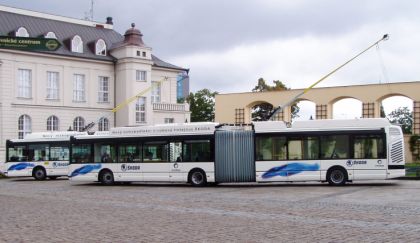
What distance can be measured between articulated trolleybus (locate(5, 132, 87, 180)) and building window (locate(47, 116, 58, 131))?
1603 cm

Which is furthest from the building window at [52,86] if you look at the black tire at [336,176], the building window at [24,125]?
the black tire at [336,176]

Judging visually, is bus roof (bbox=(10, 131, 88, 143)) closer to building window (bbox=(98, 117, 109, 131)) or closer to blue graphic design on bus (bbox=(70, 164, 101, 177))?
blue graphic design on bus (bbox=(70, 164, 101, 177))

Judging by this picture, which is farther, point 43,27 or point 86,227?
point 43,27

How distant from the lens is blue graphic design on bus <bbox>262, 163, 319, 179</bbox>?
25.4 m

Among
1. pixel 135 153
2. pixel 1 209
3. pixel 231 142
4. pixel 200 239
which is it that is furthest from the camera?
pixel 135 153

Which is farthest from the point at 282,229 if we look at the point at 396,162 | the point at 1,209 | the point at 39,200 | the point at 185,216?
the point at 396,162

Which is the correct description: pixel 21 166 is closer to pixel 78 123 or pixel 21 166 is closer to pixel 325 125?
pixel 78 123

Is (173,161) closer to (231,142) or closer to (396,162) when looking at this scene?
(231,142)

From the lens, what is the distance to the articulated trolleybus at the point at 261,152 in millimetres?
24953

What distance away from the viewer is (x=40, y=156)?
3609cm

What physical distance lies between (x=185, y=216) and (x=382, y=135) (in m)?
13.1

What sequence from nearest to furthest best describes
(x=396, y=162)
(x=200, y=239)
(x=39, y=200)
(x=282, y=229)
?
(x=200, y=239)
(x=282, y=229)
(x=39, y=200)
(x=396, y=162)

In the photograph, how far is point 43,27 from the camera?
181 feet

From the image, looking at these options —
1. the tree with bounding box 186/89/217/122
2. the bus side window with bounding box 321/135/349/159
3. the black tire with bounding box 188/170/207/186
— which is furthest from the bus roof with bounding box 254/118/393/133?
the tree with bounding box 186/89/217/122
